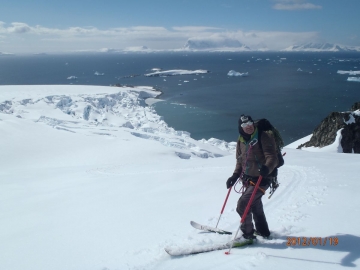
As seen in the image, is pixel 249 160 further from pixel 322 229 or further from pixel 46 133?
pixel 46 133

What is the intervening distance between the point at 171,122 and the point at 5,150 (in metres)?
23.3

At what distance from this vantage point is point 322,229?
13.3 ft

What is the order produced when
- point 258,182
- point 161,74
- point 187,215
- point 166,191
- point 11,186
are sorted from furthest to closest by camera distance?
point 161,74, point 11,186, point 166,191, point 187,215, point 258,182

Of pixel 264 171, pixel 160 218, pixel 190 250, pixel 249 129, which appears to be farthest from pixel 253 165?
pixel 160 218

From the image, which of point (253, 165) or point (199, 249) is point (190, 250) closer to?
point (199, 249)

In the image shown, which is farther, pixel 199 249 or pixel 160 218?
pixel 160 218

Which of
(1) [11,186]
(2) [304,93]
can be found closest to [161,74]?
(2) [304,93]

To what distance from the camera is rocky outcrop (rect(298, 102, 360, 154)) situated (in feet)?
56.6
